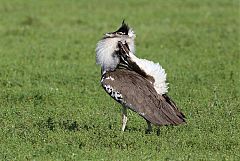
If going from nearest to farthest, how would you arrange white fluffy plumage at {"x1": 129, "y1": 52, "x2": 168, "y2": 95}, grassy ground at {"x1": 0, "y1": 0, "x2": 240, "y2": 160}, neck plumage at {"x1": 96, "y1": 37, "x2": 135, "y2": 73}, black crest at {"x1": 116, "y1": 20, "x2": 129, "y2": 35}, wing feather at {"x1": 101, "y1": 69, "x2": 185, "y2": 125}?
grassy ground at {"x1": 0, "y1": 0, "x2": 240, "y2": 160} < wing feather at {"x1": 101, "y1": 69, "x2": 185, "y2": 125} < white fluffy plumage at {"x1": 129, "y1": 52, "x2": 168, "y2": 95} < neck plumage at {"x1": 96, "y1": 37, "x2": 135, "y2": 73} < black crest at {"x1": 116, "y1": 20, "x2": 129, "y2": 35}

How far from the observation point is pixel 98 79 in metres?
13.0

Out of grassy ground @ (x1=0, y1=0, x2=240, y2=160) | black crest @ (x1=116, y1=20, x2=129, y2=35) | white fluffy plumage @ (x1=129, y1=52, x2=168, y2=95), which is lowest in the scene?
grassy ground @ (x1=0, y1=0, x2=240, y2=160)

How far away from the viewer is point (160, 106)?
29.9 feet

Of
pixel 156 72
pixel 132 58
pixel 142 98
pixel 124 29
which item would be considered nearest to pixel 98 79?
pixel 124 29

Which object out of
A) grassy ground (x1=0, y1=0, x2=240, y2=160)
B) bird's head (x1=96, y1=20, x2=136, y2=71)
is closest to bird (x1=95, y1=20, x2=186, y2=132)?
bird's head (x1=96, y1=20, x2=136, y2=71)

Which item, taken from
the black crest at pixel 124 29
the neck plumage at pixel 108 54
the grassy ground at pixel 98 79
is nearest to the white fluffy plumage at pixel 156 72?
the neck plumage at pixel 108 54

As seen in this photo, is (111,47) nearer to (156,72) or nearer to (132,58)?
(132,58)

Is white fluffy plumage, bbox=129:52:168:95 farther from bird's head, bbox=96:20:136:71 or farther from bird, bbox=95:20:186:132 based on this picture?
bird's head, bbox=96:20:136:71

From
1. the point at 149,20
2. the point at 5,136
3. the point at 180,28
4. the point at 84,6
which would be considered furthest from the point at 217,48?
the point at 5,136

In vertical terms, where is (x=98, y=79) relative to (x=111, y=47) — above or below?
below

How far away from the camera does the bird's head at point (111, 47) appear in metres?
9.55

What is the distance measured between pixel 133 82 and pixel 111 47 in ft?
1.97

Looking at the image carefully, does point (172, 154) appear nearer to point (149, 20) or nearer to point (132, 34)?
point (132, 34)

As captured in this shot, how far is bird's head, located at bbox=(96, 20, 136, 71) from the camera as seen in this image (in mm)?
9547
